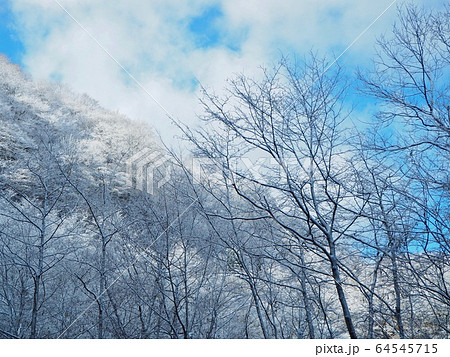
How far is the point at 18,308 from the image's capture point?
5164mm

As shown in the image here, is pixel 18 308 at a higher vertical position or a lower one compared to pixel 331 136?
lower

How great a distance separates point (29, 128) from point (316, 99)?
240 inches

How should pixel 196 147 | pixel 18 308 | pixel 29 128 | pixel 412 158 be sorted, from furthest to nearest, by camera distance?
pixel 29 128 < pixel 18 308 < pixel 412 158 < pixel 196 147

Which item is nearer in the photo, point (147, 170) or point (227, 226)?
point (227, 226)

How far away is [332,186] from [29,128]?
6178 mm

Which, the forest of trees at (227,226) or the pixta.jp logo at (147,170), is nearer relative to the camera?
the forest of trees at (227,226)

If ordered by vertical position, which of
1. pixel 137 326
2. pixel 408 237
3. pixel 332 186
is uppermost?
pixel 332 186

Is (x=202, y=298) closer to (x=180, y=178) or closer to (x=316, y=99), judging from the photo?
(x=180, y=178)

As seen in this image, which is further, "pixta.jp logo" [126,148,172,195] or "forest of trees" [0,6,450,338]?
"pixta.jp logo" [126,148,172,195]

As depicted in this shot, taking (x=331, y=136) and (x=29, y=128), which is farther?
(x=29, y=128)

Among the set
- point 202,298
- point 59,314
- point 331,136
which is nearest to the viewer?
point 331,136

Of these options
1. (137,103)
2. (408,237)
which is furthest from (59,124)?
(408,237)

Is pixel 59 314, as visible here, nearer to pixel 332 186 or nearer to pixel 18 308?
pixel 18 308

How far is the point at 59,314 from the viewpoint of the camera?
481cm
